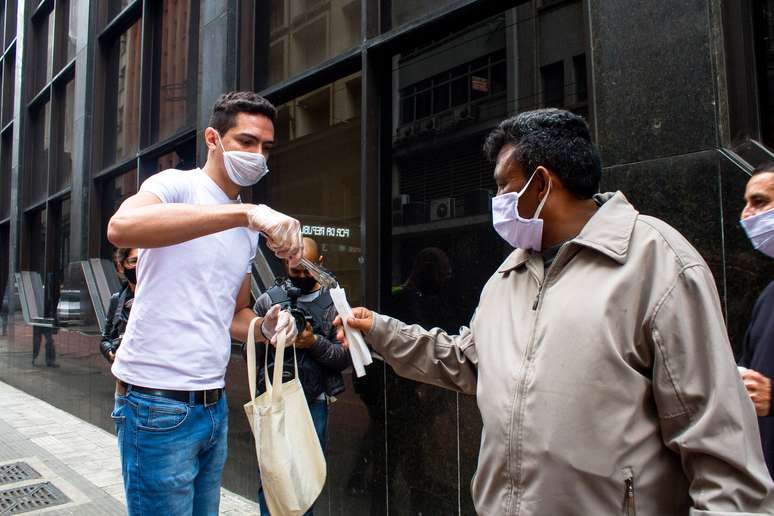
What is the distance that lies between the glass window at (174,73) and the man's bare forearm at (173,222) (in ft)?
18.3

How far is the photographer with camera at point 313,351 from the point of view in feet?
12.4

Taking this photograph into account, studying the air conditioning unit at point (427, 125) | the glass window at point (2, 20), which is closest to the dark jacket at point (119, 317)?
the air conditioning unit at point (427, 125)

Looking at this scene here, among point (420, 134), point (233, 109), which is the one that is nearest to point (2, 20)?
point (420, 134)

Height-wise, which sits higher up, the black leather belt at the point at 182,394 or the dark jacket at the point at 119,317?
the dark jacket at the point at 119,317

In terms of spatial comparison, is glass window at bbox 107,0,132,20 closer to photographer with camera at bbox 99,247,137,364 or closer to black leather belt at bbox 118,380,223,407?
photographer with camera at bbox 99,247,137,364

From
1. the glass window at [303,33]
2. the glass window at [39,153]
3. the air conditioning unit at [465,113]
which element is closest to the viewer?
the air conditioning unit at [465,113]

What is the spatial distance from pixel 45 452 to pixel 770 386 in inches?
287

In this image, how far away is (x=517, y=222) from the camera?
180 centimetres

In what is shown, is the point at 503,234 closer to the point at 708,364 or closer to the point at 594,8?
the point at 708,364

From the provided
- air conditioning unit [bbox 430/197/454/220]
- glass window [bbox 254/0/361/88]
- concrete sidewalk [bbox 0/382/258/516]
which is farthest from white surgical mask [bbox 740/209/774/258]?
concrete sidewalk [bbox 0/382/258/516]

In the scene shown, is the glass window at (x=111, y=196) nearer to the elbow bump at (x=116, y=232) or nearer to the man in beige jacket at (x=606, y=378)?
the elbow bump at (x=116, y=232)

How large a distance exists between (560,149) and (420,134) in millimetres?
2876

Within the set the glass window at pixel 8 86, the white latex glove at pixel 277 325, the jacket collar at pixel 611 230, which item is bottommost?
the white latex glove at pixel 277 325

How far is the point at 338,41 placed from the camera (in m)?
5.34
